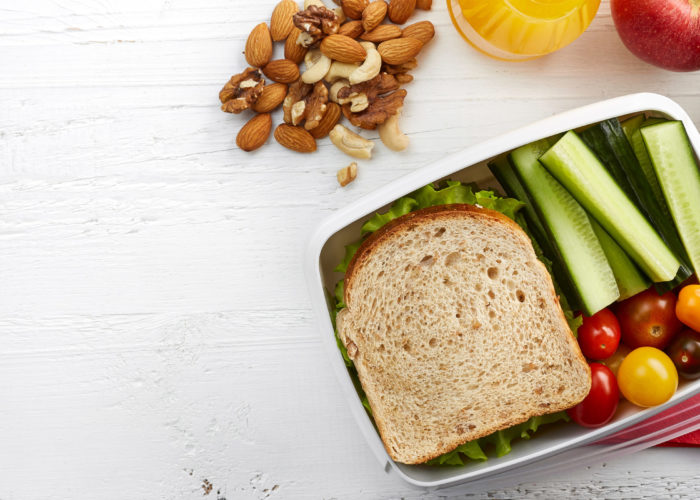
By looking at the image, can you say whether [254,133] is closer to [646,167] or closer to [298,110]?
[298,110]

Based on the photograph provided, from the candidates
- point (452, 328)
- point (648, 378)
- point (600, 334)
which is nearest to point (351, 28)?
point (452, 328)

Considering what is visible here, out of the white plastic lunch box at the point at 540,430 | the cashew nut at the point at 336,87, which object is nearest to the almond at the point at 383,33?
the cashew nut at the point at 336,87

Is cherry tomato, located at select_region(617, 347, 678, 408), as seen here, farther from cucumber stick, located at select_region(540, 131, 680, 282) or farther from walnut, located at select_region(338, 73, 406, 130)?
walnut, located at select_region(338, 73, 406, 130)

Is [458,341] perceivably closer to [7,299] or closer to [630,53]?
[630,53]

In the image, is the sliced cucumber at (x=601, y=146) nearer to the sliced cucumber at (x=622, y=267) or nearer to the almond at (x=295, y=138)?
the sliced cucumber at (x=622, y=267)

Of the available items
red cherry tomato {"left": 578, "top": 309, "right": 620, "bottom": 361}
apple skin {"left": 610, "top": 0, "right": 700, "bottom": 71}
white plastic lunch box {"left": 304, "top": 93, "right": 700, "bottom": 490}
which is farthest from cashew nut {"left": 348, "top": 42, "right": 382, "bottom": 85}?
red cherry tomato {"left": 578, "top": 309, "right": 620, "bottom": 361}

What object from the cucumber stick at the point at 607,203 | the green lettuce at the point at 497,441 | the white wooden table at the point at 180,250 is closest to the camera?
the cucumber stick at the point at 607,203
